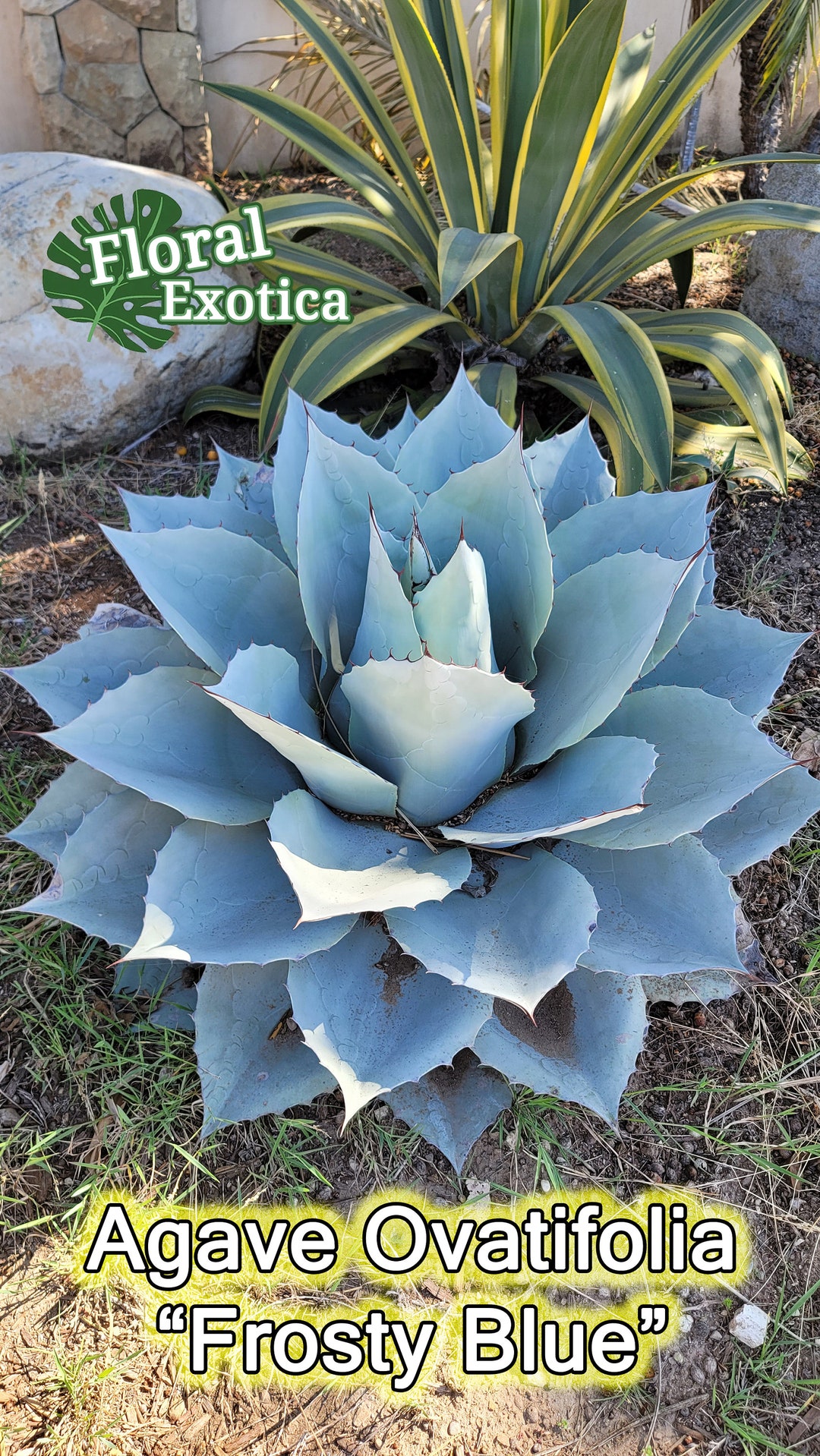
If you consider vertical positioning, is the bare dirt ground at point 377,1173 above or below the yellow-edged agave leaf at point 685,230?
below

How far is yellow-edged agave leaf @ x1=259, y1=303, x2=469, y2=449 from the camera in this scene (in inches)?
75.5

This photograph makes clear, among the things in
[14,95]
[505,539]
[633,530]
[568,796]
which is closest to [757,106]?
[14,95]

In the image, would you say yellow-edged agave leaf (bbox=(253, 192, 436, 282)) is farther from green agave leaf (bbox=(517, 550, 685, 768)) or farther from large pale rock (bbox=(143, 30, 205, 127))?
large pale rock (bbox=(143, 30, 205, 127))

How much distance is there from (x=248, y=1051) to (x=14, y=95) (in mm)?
3244

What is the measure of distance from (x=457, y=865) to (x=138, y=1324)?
0.69 metres

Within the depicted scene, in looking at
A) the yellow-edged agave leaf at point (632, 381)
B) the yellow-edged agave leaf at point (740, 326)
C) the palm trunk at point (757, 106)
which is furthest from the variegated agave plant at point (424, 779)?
the palm trunk at point (757, 106)

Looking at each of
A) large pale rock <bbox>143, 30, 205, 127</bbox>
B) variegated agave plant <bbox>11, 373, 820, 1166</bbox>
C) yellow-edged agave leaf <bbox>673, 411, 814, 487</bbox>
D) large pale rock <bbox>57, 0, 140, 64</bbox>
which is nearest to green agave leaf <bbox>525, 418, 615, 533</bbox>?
variegated agave plant <bbox>11, 373, 820, 1166</bbox>

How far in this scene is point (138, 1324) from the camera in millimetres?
1196

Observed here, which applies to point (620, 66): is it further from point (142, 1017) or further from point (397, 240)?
point (142, 1017)

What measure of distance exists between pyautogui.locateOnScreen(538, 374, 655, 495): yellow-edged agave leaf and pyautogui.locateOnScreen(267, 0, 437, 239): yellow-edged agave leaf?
1.68 ft

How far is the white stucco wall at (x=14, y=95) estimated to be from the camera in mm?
3059

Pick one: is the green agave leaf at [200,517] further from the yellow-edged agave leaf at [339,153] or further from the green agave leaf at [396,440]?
the yellow-edged agave leaf at [339,153]

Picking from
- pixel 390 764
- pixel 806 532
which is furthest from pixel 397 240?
pixel 390 764

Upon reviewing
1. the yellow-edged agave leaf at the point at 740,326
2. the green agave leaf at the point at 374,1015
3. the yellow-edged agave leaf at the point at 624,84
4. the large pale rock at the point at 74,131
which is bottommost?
the green agave leaf at the point at 374,1015
